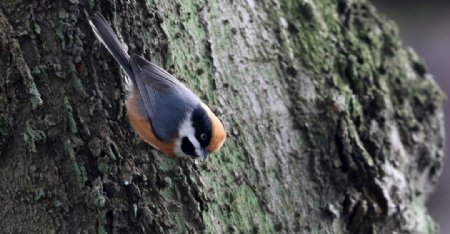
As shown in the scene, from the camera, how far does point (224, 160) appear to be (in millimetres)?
2863

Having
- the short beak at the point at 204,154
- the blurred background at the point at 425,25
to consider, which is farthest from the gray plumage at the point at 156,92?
the blurred background at the point at 425,25

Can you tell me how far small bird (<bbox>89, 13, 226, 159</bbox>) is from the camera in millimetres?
2633

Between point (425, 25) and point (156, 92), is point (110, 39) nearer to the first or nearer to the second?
point (156, 92)

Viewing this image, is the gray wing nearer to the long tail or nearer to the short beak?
the long tail

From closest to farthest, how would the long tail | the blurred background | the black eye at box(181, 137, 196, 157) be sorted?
the long tail < the black eye at box(181, 137, 196, 157) < the blurred background

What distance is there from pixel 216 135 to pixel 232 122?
231 millimetres

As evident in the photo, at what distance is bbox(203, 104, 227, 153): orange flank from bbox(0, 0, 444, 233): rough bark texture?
102mm

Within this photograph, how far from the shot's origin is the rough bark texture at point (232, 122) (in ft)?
8.39

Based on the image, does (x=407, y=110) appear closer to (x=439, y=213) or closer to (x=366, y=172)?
(x=366, y=172)

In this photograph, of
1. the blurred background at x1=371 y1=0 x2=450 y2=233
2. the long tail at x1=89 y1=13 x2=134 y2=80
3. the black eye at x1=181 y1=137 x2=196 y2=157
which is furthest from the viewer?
the blurred background at x1=371 y1=0 x2=450 y2=233

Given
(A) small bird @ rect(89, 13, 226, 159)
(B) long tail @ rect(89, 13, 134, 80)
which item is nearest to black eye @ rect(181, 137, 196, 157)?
(A) small bird @ rect(89, 13, 226, 159)

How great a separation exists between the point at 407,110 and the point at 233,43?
97 centimetres

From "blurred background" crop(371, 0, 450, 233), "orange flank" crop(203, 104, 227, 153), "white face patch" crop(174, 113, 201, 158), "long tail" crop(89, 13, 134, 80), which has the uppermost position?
"long tail" crop(89, 13, 134, 80)

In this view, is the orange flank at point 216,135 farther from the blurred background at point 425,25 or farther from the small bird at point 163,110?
the blurred background at point 425,25
